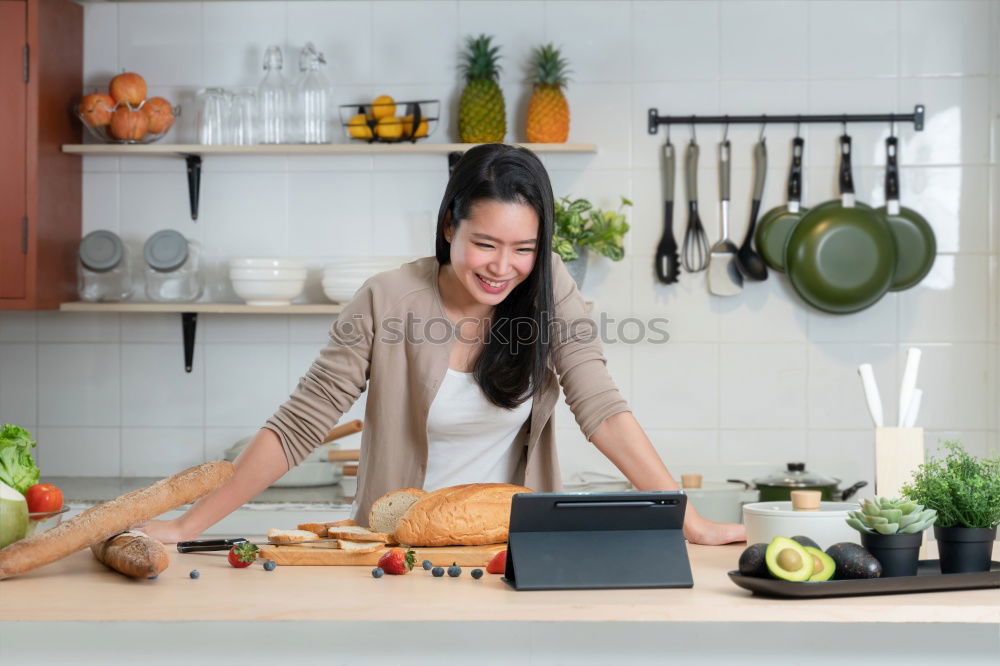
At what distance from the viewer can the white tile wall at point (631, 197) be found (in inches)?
117

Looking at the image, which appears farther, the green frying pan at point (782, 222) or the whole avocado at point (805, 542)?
the green frying pan at point (782, 222)

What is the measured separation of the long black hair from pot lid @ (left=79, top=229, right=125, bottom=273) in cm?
151

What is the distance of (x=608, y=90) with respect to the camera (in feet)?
9.92

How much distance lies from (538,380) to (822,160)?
1585mm

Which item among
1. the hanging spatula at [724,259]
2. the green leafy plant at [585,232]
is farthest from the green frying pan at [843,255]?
the green leafy plant at [585,232]

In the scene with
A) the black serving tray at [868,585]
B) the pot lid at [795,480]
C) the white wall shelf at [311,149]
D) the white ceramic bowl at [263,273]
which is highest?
the white wall shelf at [311,149]

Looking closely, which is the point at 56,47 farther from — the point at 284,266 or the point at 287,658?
the point at 287,658

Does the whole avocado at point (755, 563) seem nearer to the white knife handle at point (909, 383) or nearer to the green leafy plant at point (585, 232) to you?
the white knife handle at point (909, 383)

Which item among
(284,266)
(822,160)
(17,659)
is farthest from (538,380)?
(822,160)

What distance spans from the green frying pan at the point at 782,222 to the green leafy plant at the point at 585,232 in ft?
1.34

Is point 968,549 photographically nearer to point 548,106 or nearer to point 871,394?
point 871,394

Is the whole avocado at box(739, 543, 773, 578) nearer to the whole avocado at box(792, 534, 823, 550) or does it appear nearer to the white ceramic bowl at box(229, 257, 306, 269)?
the whole avocado at box(792, 534, 823, 550)

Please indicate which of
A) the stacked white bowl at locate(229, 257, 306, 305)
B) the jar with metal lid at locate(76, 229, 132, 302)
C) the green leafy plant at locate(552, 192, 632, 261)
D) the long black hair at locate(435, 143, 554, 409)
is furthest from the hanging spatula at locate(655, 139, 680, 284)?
the jar with metal lid at locate(76, 229, 132, 302)

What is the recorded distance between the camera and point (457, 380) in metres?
1.82
